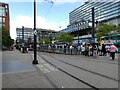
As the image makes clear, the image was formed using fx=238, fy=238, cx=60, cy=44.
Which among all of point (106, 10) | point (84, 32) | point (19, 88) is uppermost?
point (106, 10)

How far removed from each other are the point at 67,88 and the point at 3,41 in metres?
77.1

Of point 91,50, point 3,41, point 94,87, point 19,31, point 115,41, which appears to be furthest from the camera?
point 19,31

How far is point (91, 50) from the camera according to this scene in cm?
3181

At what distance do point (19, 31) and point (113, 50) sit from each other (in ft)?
389

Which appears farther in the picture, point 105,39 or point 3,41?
point 3,41

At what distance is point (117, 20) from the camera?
84125 millimetres

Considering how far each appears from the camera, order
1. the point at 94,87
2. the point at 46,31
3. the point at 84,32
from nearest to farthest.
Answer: the point at 94,87
the point at 84,32
the point at 46,31

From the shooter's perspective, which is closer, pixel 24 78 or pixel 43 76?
pixel 24 78

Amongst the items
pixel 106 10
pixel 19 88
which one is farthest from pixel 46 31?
pixel 19 88

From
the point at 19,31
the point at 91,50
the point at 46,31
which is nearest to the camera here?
the point at 91,50

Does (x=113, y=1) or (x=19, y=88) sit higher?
(x=113, y=1)

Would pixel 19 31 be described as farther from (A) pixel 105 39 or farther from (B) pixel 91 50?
(B) pixel 91 50

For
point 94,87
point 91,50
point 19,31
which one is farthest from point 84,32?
point 94,87

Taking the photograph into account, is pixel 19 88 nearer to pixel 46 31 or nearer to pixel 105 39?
pixel 105 39
